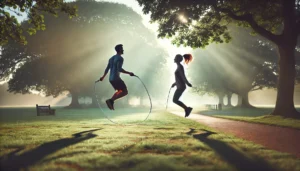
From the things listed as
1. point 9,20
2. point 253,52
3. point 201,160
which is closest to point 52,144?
point 201,160

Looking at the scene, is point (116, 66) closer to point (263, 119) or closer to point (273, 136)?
point (273, 136)

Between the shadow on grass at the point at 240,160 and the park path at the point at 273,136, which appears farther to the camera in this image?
the park path at the point at 273,136

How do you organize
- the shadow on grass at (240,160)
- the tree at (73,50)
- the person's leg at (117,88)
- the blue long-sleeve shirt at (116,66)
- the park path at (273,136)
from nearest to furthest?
the shadow on grass at (240,160) < the park path at (273,136) < the blue long-sleeve shirt at (116,66) < the person's leg at (117,88) < the tree at (73,50)

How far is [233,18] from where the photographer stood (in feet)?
64.5

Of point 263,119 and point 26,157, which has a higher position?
point 26,157

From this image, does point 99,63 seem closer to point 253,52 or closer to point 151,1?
point 253,52

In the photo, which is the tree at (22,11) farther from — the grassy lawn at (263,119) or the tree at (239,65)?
the tree at (239,65)

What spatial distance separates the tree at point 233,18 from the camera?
731 inches

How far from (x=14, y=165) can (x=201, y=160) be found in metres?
3.40

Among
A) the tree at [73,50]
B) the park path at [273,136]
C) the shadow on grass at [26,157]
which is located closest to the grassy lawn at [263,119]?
the park path at [273,136]

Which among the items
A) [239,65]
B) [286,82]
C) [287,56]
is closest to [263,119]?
[286,82]

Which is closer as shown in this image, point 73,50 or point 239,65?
point 73,50

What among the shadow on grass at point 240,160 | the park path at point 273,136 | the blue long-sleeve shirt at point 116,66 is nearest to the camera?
the shadow on grass at point 240,160

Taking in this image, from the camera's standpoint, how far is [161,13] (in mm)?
18859
